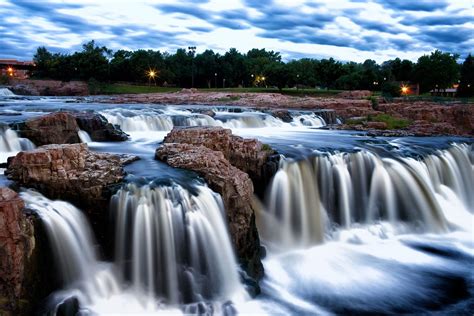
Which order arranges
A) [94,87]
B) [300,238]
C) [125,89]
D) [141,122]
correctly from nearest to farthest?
[300,238] → [141,122] → [94,87] → [125,89]

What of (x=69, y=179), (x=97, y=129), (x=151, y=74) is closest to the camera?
(x=69, y=179)

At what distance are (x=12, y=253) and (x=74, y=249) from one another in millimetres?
1432

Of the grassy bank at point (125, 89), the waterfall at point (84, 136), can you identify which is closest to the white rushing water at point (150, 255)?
the waterfall at point (84, 136)

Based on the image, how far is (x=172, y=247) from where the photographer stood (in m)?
8.23

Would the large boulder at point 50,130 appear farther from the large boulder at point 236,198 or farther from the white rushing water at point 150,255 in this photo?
the white rushing water at point 150,255

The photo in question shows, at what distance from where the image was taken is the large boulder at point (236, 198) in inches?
364

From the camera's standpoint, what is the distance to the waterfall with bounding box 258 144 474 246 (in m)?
11.7

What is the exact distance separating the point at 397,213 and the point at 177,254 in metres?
7.47

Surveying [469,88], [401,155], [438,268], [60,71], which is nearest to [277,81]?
[469,88]

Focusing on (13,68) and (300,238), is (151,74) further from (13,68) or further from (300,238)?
(300,238)

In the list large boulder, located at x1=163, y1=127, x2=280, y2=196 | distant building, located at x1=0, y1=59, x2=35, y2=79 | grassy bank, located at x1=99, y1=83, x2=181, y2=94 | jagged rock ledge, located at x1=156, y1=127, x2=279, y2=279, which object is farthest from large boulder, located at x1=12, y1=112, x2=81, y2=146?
distant building, located at x1=0, y1=59, x2=35, y2=79

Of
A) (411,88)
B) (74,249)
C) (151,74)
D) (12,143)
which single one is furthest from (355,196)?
(411,88)

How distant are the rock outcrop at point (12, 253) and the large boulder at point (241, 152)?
5.83 m

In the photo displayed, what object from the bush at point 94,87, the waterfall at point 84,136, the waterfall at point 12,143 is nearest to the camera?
the waterfall at point 12,143
